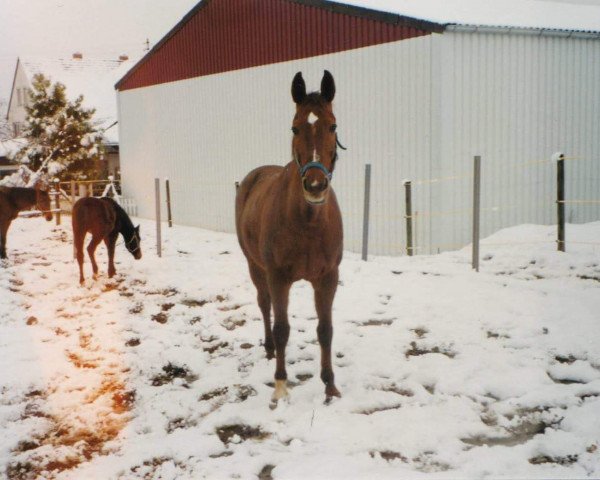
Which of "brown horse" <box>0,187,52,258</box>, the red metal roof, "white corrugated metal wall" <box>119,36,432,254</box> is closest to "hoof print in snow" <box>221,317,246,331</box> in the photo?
"white corrugated metal wall" <box>119,36,432,254</box>

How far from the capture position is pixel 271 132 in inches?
530

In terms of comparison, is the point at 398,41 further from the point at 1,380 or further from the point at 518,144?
the point at 1,380

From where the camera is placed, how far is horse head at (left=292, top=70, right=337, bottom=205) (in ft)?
10.8

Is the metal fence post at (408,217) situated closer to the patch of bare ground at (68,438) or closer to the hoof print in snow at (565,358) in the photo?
the hoof print in snow at (565,358)

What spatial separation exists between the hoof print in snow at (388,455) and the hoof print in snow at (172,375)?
183cm

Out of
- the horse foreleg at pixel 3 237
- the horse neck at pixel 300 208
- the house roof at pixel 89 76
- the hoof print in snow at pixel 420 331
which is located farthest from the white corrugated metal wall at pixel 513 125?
the house roof at pixel 89 76

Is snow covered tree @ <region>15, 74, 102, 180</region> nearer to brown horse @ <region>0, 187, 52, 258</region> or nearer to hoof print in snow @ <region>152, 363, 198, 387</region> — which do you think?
brown horse @ <region>0, 187, 52, 258</region>

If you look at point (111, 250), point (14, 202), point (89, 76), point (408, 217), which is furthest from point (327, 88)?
point (89, 76)

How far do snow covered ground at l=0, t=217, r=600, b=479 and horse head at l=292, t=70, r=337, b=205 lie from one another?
1.53 m

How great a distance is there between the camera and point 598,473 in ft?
9.20

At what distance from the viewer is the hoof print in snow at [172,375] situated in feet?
14.5

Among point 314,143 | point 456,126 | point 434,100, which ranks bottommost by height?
point 314,143

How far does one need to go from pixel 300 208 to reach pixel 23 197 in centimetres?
1022

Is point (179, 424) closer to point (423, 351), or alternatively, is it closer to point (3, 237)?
point (423, 351)
